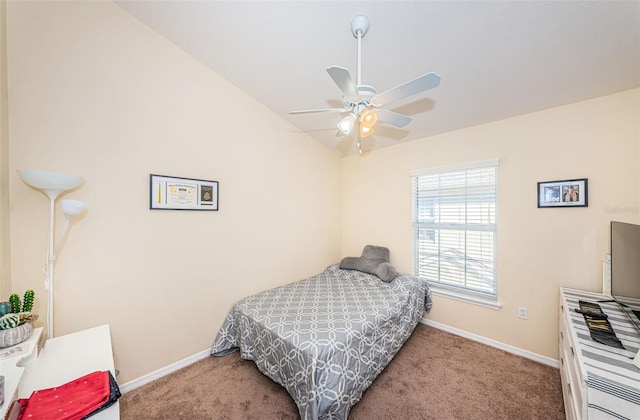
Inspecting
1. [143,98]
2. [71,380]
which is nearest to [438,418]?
[71,380]

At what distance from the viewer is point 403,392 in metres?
1.82

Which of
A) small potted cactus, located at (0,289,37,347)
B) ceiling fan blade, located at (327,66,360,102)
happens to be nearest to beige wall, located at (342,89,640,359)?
ceiling fan blade, located at (327,66,360,102)

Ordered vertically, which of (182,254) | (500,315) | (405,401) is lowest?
(405,401)

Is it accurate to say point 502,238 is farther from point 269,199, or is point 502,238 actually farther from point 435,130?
point 269,199

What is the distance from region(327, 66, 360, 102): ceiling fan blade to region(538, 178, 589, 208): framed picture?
205 cm

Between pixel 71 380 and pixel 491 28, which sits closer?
pixel 71 380

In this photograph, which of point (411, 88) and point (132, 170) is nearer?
point (411, 88)

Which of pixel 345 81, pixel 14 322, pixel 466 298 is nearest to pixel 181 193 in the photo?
pixel 14 322

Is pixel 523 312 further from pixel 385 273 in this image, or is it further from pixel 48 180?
pixel 48 180

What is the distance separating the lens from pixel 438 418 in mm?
1592

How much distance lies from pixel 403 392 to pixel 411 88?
221cm

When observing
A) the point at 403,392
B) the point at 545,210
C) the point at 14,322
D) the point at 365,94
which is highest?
the point at 365,94

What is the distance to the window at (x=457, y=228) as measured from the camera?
8.18 feet

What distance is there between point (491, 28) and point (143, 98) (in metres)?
2.63
